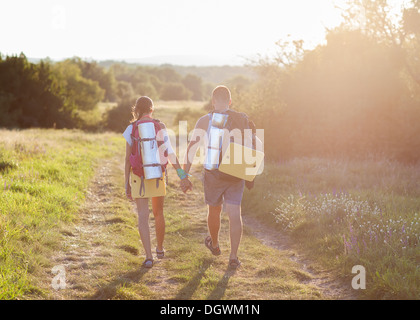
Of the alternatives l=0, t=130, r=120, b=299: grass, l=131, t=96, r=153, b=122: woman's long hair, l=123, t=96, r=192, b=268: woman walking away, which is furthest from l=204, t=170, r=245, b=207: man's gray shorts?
l=0, t=130, r=120, b=299: grass

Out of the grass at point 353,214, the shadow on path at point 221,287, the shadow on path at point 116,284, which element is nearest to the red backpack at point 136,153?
the shadow on path at point 116,284

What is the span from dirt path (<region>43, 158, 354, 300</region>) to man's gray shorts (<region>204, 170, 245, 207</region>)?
1034 millimetres

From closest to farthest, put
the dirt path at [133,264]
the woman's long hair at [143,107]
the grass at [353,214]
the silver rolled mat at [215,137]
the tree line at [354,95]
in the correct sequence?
the dirt path at [133,264]
the grass at [353,214]
the silver rolled mat at [215,137]
the woman's long hair at [143,107]
the tree line at [354,95]

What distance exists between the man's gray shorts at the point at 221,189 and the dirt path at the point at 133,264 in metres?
1.03

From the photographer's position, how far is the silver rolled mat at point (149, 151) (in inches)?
227

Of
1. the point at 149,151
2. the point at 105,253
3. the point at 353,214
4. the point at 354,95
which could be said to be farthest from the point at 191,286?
the point at 354,95

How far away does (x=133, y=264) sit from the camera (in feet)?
20.2

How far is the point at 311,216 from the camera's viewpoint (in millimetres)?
8102

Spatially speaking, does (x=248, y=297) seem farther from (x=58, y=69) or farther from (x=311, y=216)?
(x=58, y=69)

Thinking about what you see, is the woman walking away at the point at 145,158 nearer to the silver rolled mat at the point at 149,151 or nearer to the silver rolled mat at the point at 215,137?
the silver rolled mat at the point at 149,151

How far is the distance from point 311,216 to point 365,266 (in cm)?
256

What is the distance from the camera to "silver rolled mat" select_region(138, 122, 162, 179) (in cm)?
576

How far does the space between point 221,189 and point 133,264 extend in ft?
5.92

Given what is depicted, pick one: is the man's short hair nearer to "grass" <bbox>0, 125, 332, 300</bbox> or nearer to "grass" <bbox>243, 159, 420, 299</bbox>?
"grass" <bbox>0, 125, 332, 300</bbox>
